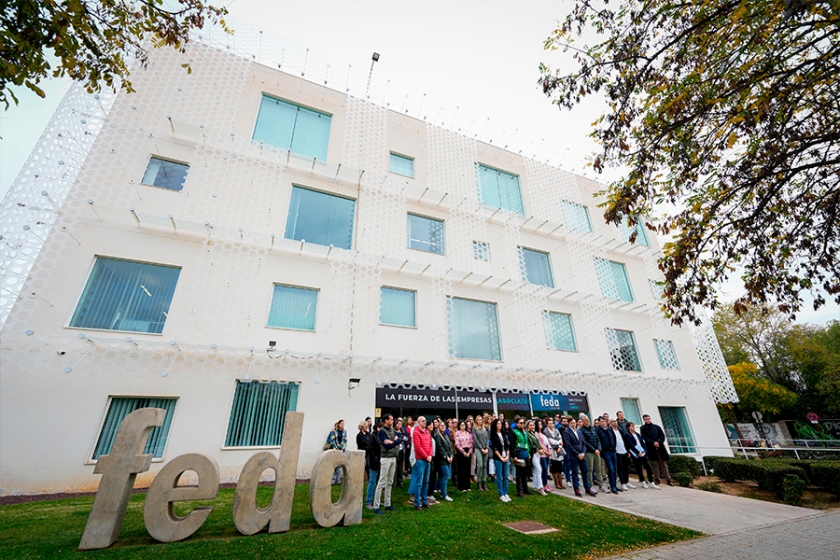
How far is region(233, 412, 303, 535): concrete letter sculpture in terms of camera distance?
492 centimetres

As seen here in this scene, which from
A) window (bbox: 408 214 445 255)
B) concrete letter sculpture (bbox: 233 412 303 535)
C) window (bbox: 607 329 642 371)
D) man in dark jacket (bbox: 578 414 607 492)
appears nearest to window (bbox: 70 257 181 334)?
concrete letter sculpture (bbox: 233 412 303 535)

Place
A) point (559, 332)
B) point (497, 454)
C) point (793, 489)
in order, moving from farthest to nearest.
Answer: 1. point (559, 332)
2. point (793, 489)
3. point (497, 454)

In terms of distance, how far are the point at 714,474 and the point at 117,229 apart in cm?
1876

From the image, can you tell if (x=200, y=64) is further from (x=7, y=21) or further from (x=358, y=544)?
(x=358, y=544)

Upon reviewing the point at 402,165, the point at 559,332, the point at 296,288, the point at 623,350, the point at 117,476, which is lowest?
the point at 117,476

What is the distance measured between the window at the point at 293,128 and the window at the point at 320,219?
1.73m

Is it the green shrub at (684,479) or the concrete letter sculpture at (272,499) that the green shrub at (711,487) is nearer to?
the green shrub at (684,479)

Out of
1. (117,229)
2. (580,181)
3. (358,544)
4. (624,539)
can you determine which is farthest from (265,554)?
(580,181)

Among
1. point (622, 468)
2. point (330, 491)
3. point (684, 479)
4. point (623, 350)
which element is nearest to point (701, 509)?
point (622, 468)

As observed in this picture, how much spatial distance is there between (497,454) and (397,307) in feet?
19.6

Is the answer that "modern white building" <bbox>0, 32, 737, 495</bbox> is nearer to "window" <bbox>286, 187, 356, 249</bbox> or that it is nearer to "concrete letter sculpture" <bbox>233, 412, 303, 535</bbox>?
"window" <bbox>286, 187, 356, 249</bbox>

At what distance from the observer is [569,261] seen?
16.5 metres

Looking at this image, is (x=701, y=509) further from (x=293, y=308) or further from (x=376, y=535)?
(x=293, y=308)

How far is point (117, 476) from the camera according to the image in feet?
15.5
